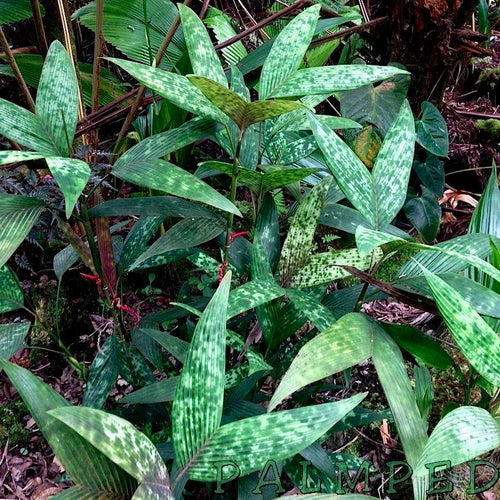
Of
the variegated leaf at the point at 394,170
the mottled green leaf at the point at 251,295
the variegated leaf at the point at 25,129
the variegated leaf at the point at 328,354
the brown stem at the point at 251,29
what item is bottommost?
the variegated leaf at the point at 328,354

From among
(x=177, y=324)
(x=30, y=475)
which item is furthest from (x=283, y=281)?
(x=30, y=475)

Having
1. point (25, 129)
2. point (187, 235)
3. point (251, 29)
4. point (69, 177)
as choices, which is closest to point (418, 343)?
point (187, 235)

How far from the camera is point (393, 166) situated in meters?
0.72

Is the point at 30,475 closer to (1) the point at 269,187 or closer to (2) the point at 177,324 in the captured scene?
(2) the point at 177,324

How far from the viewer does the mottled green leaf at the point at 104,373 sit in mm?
893

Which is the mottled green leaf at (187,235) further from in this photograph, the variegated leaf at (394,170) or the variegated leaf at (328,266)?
the variegated leaf at (394,170)

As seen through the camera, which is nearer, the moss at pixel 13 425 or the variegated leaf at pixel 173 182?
the variegated leaf at pixel 173 182

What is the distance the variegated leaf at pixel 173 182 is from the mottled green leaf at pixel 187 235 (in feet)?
0.47

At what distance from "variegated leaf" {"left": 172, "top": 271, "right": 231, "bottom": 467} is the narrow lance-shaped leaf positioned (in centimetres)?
4

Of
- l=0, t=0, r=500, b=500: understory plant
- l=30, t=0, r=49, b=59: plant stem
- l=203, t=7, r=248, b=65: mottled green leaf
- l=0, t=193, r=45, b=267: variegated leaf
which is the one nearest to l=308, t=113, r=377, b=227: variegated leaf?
l=0, t=0, r=500, b=500: understory plant

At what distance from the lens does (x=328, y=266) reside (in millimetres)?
744

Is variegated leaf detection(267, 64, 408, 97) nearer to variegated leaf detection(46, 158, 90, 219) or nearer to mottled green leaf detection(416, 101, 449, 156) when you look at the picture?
variegated leaf detection(46, 158, 90, 219)

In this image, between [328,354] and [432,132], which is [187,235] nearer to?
[328,354]

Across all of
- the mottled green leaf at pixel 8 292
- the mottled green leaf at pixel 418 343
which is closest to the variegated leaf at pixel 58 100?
the mottled green leaf at pixel 8 292
